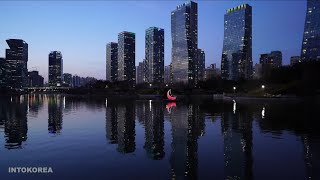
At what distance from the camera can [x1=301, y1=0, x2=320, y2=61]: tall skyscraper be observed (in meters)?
179

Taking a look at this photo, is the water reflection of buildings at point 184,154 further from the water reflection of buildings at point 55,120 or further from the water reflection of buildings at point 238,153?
the water reflection of buildings at point 55,120

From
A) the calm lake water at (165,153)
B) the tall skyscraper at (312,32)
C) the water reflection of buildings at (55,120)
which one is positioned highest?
the tall skyscraper at (312,32)

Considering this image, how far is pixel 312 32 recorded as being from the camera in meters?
183

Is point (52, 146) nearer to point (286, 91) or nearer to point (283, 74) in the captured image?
point (286, 91)

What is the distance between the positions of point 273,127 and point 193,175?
16.0 meters

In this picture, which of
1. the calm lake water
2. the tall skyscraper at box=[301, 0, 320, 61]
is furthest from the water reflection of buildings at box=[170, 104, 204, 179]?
the tall skyscraper at box=[301, 0, 320, 61]

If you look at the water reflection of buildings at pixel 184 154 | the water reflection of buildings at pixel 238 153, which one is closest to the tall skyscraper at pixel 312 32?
the water reflection of buildings at pixel 238 153

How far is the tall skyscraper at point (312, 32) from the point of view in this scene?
179375 millimetres

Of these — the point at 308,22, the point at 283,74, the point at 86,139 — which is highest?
the point at 308,22

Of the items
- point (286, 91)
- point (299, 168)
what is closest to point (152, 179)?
point (299, 168)

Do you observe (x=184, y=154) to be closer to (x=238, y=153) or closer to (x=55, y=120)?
(x=238, y=153)

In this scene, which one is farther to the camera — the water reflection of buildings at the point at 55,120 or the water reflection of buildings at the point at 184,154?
the water reflection of buildings at the point at 55,120

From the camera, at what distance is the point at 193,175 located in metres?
11.6

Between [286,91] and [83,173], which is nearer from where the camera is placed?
[83,173]
